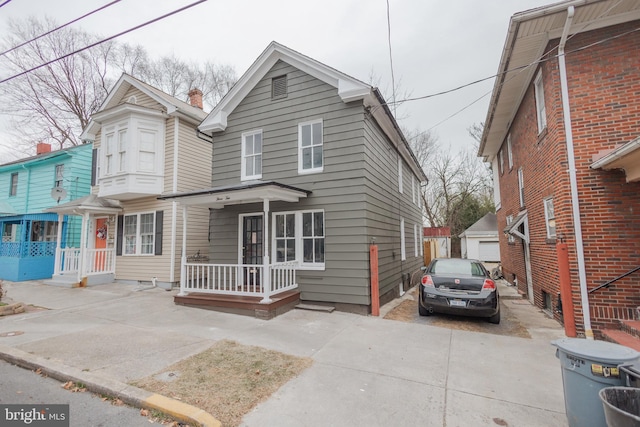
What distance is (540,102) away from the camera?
7.25 m

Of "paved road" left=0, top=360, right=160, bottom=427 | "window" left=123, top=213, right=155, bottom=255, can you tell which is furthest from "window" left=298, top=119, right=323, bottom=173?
"window" left=123, top=213, right=155, bottom=255

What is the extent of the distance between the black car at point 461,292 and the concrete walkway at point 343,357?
561 millimetres

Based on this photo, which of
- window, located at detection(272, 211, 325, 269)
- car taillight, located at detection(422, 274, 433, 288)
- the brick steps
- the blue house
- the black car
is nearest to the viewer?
the brick steps

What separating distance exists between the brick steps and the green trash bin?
9.07ft

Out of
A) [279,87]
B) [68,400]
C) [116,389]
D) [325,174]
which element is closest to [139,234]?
[279,87]

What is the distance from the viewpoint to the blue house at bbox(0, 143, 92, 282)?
1284cm

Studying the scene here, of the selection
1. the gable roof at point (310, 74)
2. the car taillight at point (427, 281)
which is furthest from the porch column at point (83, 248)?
the car taillight at point (427, 281)

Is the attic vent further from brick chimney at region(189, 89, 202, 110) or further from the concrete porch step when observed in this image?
the concrete porch step

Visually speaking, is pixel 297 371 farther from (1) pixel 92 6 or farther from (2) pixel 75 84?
(2) pixel 75 84

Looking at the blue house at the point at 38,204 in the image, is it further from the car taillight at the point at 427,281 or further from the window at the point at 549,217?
the window at the point at 549,217

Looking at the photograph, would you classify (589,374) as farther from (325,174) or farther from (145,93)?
(145,93)

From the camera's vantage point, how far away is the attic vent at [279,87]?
29.3 ft

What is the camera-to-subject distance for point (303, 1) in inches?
239

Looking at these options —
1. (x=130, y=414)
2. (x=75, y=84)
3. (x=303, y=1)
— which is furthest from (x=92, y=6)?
(x=75, y=84)
